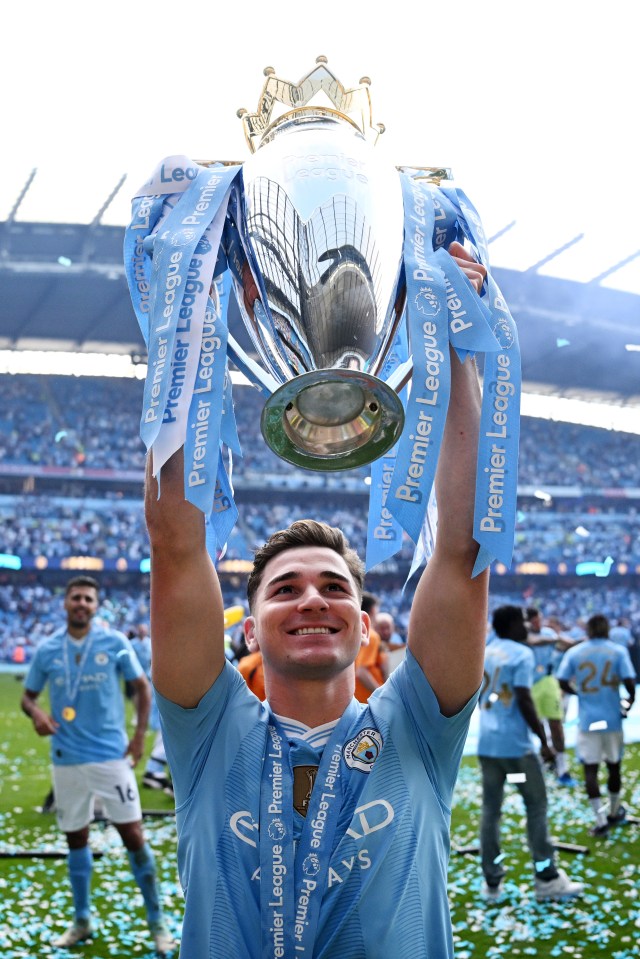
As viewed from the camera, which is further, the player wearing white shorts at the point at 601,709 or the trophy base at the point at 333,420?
the player wearing white shorts at the point at 601,709

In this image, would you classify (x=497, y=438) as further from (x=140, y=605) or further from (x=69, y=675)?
(x=140, y=605)

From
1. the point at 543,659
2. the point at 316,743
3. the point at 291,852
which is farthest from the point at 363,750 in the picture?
the point at 543,659

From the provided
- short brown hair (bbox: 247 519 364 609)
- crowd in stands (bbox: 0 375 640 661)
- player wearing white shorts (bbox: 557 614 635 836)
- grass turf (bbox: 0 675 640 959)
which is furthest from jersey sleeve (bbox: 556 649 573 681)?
crowd in stands (bbox: 0 375 640 661)

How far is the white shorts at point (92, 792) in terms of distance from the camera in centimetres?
535

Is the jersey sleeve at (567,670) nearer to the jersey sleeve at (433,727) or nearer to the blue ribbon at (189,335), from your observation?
the jersey sleeve at (433,727)

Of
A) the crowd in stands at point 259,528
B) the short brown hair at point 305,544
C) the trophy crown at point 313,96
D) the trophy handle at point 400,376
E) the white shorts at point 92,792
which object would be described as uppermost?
the crowd in stands at point 259,528

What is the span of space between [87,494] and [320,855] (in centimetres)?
3734

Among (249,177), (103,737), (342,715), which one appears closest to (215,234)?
(249,177)

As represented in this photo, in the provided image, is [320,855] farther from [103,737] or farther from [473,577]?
[103,737]

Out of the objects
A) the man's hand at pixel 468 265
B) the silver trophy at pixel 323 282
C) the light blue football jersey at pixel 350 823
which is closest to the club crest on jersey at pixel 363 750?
the light blue football jersey at pixel 350 823

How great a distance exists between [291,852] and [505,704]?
195 inches

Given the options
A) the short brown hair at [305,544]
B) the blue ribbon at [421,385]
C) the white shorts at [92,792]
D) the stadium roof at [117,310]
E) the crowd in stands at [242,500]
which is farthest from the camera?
the crowd in stands at [242,500]

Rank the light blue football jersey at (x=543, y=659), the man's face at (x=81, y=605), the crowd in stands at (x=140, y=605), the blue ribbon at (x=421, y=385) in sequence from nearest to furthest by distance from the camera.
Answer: the blue ribbon at (x=421, y=385) → the man's face at (x=81, y=605) → the light blue football jersey at (x=543, y=659) → the crowd in stands at (x=140, y=605)

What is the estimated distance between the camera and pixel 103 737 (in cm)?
565
